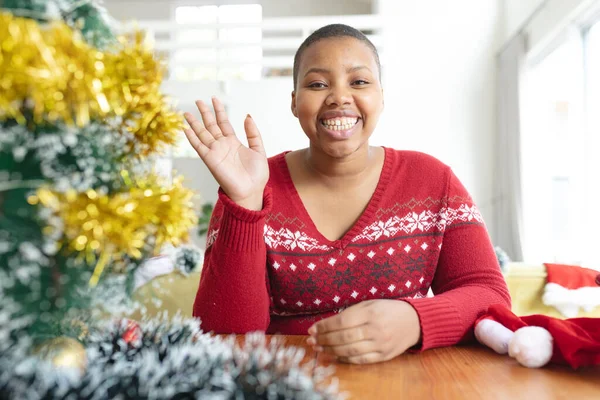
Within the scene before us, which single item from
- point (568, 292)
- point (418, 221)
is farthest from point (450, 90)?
point (418, 221)

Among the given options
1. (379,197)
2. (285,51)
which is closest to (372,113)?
(379,197)

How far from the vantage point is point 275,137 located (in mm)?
5734

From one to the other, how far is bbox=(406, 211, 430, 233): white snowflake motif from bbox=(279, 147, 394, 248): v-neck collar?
0.08m

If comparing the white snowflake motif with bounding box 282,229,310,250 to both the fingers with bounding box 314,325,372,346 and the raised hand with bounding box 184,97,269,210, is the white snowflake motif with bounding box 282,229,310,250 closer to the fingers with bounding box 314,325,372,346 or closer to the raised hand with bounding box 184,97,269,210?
the raised hand with bounding box 184,97,269,210

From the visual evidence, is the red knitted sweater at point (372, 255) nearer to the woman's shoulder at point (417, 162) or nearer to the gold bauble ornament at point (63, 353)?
the woman's shoulder at point (417, 162)

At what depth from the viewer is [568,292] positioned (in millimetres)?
2076

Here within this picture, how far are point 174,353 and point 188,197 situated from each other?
118mm

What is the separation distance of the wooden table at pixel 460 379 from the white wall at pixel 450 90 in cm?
504

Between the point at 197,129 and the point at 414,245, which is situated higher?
the point at 197,129

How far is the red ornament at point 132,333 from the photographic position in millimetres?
481

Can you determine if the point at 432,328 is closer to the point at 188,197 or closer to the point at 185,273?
the point at 188,197

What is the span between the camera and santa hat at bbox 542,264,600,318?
6.84 feet

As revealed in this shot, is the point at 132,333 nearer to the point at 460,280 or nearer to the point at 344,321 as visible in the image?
the point at 344,321

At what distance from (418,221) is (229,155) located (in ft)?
1.70
